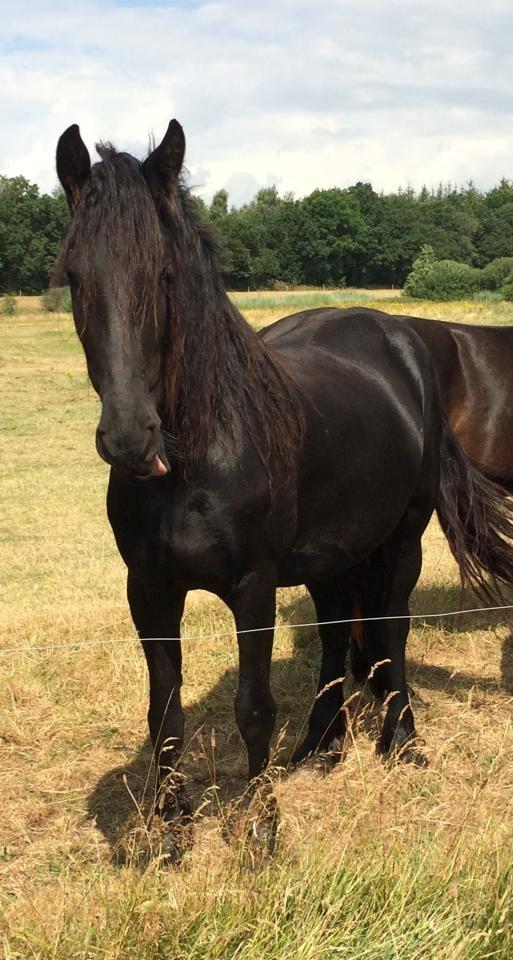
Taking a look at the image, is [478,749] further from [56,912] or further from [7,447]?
[7,447]

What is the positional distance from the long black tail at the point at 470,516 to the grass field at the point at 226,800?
0.73 m

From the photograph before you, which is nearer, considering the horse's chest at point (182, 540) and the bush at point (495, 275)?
the horse's chest at point (182, 540)

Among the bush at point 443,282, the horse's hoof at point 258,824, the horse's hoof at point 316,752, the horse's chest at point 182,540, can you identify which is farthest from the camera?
the bush at point 443,282

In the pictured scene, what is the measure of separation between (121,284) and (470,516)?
9.50 feet

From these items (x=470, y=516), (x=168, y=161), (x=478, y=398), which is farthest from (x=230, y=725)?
(x=478, y=398)

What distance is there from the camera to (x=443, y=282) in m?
63.8

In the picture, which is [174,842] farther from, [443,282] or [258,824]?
[443,282]

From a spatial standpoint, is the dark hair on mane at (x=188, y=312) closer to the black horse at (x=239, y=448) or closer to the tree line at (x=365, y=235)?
the black horse at (x=239, y=448)

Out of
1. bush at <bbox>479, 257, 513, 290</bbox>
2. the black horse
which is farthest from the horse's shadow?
bush at <bbox>479, 257, 513, 290</bbox>

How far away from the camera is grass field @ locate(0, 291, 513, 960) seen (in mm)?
2428

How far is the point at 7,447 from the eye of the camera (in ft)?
51.5

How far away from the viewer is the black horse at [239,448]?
107 inches

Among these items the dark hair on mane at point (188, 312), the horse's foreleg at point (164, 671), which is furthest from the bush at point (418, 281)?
the horse's foreleg at point (164, 671)

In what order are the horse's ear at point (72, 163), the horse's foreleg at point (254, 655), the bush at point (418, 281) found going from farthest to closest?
the bush at point (418, 281) → the horse's foreleg at point (254, 655) → the horse's ear at point (72, 163)
